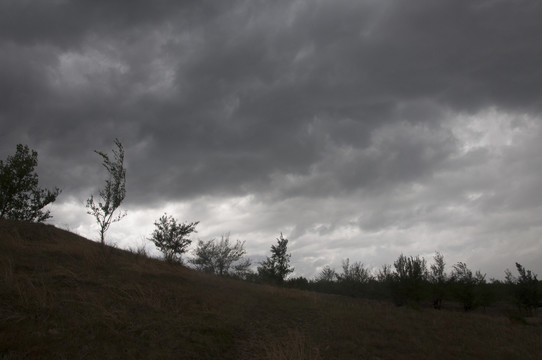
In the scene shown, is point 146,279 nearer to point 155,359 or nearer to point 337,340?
point 155,359

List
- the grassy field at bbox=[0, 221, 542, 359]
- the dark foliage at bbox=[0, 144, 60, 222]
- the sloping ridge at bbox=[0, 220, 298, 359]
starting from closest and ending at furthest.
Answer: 1. the sloping ridge at bbox=[0, 220, 298, 359]
2. the grassy field at bbox=[0, 221, 542, 359]
3. the dark foliage at bbox=[0, 144, 60, 222]

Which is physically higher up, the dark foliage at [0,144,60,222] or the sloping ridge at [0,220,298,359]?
the dark foliage at [0,144,60,222]

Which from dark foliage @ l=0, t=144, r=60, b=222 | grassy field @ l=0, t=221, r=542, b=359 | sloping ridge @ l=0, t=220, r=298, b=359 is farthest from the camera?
dark foliage @ l=0, t=144, r=60, b=222

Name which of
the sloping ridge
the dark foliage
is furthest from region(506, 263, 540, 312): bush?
the dark foliage

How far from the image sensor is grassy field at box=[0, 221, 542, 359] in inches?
324

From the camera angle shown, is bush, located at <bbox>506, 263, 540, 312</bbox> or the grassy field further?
bush, located at <bbox>506, 263, 540, 312</bbox>

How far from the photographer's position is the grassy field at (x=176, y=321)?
8.24 metres

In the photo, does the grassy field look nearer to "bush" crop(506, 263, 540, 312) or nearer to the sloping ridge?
the sloping ridge

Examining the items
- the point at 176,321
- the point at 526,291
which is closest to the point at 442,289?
the point at 526,291

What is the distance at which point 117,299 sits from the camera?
11.0 meters

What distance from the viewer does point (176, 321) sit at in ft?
33.8

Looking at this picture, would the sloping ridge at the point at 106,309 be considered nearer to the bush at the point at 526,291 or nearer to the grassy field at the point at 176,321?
the grassy field at the point at 176,321

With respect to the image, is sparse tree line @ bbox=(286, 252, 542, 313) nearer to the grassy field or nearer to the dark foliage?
the grassy field

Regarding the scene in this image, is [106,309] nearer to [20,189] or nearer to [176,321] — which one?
[176,321]
